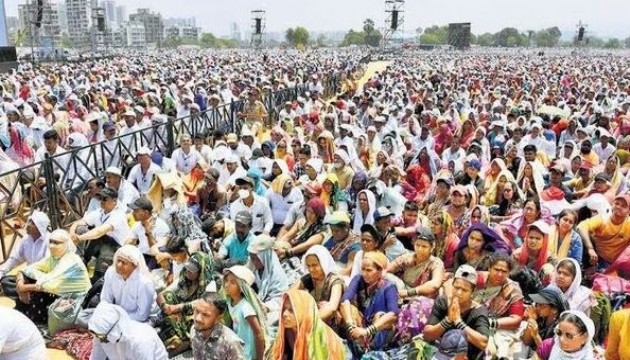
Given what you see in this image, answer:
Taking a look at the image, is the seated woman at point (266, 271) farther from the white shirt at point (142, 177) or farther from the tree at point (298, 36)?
the tree at point (298, 36)

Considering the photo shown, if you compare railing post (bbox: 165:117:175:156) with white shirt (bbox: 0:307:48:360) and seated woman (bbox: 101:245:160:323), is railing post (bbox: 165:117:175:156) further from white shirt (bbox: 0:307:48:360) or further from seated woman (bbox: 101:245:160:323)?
white shirt (bbox: 0:307:48:360)

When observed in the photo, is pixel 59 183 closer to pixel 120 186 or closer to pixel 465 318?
pixel 120 186

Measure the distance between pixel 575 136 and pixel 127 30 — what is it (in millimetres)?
118624

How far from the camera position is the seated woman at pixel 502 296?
11.3ft

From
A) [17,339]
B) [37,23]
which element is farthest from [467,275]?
[37,23]

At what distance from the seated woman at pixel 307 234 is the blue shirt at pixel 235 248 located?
1.61ft

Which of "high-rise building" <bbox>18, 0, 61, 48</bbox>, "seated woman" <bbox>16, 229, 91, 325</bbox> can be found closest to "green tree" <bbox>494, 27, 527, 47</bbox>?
"high-rise building" <bbox>18, 0, 61, 48</bbox>

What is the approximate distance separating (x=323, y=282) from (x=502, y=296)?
3.78ft

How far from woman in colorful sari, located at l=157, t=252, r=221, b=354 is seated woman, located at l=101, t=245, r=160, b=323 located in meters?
0.17

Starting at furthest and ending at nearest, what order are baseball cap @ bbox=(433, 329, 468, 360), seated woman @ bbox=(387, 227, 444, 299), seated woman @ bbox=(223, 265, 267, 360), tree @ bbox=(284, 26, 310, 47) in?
tree @ bbox=(284, 26, 310, 47), seated woman @ bbox=(387, 227, 444, 299), seated woman @ bbox=(223, 265, 267, 360), baseball cap @ bbox=(433, 329, 468, 360)

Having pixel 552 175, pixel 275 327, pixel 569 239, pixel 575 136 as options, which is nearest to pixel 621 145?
pixel 575 136

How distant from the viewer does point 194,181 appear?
21.6ft

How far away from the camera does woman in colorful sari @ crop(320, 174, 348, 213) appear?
558 cm

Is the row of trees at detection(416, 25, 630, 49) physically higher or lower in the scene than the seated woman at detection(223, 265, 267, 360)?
higher
